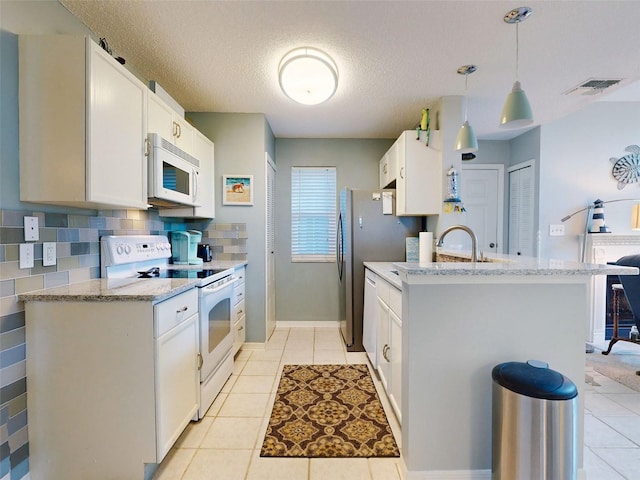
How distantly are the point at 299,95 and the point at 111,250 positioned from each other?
5.48 feet

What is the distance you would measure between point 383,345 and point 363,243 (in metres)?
1.14

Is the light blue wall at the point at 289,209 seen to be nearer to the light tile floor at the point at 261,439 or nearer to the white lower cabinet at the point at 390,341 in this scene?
the light tile floor at the point at 261,439

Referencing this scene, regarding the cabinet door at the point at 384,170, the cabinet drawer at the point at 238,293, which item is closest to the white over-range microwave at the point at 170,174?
the cabinet drawer at the point at 238,293

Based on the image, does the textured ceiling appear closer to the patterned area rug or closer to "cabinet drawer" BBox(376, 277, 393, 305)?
"cabinet drawer" BBox(376, 277, 393, 305)

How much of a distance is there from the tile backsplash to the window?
230 centimetres

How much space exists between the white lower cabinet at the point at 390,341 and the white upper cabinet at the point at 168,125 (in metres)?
1.96

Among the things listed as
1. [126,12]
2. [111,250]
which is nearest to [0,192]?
[111,250]

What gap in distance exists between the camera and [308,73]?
6.81 feet

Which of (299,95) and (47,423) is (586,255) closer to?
(299,95)

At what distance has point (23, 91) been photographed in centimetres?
140

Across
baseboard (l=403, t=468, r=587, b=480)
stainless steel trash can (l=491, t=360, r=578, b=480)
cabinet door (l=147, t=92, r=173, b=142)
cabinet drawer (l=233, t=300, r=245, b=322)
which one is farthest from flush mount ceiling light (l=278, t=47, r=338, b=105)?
baseboard (l=403, t=468, r=587, b=480)

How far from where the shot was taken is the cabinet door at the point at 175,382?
4.70 feet

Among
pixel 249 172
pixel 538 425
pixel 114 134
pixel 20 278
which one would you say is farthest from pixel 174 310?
pixel 249 172

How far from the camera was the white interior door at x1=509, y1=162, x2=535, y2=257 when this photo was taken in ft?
11.8
